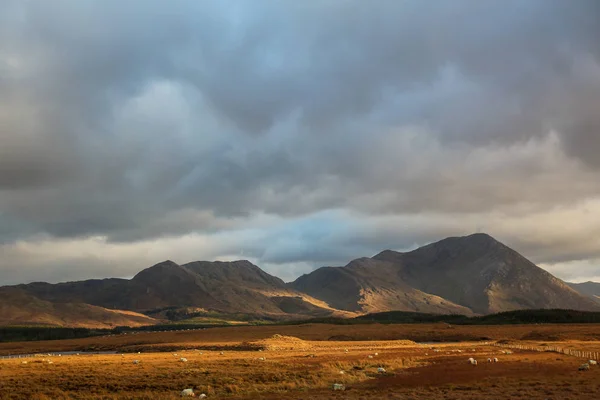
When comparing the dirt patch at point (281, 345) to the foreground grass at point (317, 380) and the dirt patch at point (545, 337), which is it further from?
the dirt patch at point (545, 337)

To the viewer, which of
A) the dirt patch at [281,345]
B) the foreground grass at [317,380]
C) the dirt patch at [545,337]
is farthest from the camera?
the dirt patch at [545,337]

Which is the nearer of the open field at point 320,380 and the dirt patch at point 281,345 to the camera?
the open field at point 320,380

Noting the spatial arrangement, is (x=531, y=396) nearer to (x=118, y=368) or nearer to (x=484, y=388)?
(x=484, y=388)

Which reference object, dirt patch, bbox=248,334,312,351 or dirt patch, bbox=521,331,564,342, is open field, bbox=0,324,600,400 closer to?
dirt patch, bbox=248,334,312,351

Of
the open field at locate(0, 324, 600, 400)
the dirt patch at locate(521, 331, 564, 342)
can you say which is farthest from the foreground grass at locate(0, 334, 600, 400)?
the dirt patch at locate(521, 331, 564, 342)

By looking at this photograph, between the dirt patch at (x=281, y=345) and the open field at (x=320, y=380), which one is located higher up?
the open field at (x=320, y=380)

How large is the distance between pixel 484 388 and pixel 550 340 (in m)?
81.3

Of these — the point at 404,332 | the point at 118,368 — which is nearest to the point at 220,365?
the point at 118,368

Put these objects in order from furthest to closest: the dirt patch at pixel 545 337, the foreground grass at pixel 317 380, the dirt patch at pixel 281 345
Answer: the dirt patch at pixel 545 337, the dirt patch at pixel 281 345, the foreground grass at pixel 317 380

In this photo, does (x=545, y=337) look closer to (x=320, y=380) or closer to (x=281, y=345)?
(x=281, y=345)

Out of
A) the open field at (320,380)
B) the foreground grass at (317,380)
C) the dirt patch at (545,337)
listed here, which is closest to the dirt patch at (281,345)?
the open field at (320,380)

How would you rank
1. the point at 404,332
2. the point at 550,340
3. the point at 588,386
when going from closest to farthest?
the point at 588,386, the point at 550,340, the point at 404,332

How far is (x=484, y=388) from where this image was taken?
38.0 metres

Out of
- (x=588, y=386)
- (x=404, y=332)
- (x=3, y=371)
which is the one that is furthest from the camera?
(x=404, y=332)
